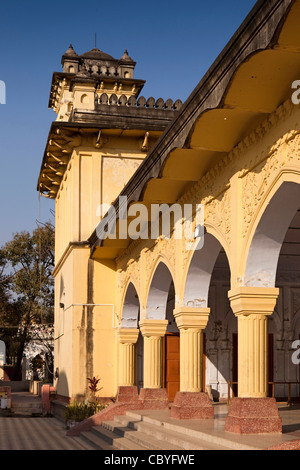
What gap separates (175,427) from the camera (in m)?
10.9

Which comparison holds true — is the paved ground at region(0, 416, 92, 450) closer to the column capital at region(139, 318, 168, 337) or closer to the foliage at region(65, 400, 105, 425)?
the foliage at region(65, 400, 105, 425)

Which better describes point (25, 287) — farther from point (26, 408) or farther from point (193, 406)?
point (193, 406)

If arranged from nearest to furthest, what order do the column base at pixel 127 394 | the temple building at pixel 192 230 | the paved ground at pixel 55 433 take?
1. the temple building at pixel 192 230
2. the paved ground at pixel 55 433
3. the column base at pixel 127 394

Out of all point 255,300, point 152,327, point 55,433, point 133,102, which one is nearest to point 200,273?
point 255,300

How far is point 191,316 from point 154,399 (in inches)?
132

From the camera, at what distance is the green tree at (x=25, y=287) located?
39719 mm

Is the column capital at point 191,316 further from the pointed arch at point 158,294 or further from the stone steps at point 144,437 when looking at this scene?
the pointed arch at point 158,294

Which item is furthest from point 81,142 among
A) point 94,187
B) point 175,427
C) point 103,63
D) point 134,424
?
point 175,427

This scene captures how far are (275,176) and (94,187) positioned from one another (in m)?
11.8

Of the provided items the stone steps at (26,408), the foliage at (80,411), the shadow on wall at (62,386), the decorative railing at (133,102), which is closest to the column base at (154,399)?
the foliage at (80,411)

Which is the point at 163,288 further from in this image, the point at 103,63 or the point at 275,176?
the point at 103,63

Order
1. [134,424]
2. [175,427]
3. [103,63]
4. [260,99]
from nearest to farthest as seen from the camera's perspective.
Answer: [260,99], [175,427], [134,424], [103,63]

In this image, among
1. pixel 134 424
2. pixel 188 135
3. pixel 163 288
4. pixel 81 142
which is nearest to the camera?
pixel 188 135

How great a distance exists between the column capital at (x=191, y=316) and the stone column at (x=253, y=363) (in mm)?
2727
